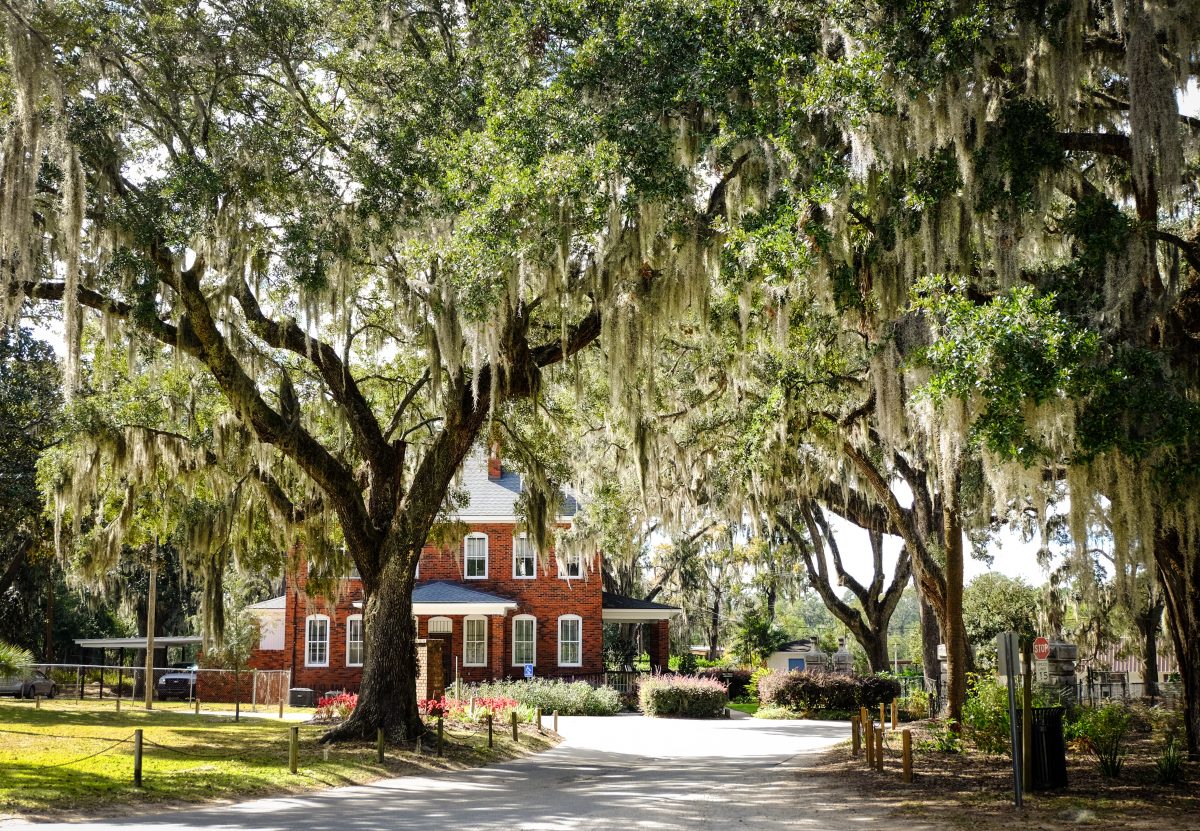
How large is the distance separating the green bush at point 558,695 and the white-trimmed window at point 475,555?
5066mm

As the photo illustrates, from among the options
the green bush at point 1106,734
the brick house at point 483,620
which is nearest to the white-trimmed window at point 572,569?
the brick house at point 483,620

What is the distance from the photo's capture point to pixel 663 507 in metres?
23.6

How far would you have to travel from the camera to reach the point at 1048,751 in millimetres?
11812

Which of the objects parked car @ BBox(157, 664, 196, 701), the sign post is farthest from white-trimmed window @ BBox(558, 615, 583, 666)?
the sign post

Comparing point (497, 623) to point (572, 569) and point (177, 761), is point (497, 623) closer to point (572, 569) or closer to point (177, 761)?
point (572, 569)

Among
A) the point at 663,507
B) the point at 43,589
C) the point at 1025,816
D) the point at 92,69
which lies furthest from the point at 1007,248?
the point at 43,589

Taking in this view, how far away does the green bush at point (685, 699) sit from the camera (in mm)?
28812

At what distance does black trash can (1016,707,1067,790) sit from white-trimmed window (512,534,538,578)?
2309 centimetres

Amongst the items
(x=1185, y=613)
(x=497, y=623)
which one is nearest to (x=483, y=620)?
(x=497, y=623)

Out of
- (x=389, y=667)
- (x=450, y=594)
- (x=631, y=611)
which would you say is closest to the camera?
(x=389, y=667)

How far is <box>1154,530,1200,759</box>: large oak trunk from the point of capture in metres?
12.5

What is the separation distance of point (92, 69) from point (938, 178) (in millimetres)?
10269

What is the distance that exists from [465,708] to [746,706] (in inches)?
622

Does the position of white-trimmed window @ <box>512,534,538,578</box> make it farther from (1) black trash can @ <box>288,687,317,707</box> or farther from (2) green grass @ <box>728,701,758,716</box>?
(2) green grass @ <box>728,701,758,716</box>
